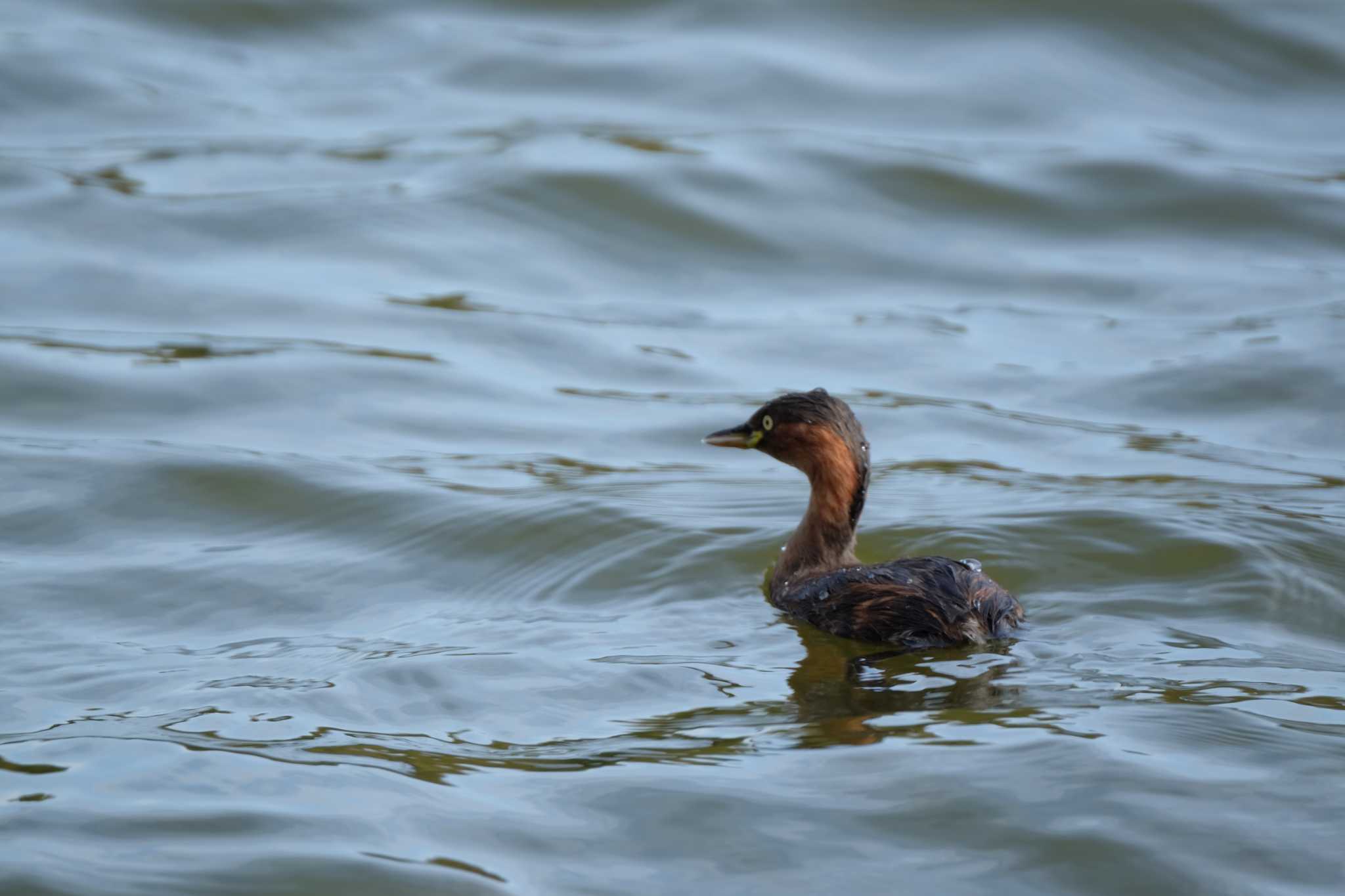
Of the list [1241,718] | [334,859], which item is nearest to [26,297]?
[334,859]

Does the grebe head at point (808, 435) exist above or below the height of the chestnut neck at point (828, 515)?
above

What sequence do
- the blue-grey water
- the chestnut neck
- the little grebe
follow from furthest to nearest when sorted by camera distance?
the chestnut neck, the little grebe, the blue-grey water

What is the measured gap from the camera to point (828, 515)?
703 cm

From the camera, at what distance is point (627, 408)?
373 inches

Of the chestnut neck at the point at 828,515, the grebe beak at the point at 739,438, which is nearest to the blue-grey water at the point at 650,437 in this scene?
the chestnut neck at the point at 828,515

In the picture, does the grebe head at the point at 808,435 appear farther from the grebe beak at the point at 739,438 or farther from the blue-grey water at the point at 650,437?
the blue-grey water at the point at 650,437

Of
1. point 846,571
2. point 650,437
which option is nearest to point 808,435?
point 846,571

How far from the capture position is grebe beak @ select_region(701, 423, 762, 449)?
7238 millimetres

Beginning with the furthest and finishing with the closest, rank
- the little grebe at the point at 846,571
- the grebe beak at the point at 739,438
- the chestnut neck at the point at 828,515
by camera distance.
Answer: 1. the grebe beak at the point at 739,438
2. the chestnut neck at the point at 828,515
3. the little grebe at the point at 846,571

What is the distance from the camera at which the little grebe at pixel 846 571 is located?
613 centimetres

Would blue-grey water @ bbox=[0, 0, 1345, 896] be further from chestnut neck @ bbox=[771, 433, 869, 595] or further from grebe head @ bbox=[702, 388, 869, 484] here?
grebe head @ bbox=[702, 388, 869, 484]

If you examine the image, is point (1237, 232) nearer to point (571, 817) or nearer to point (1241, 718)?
point (1241, 718)

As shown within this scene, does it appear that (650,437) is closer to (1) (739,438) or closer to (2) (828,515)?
(1) (739,438)

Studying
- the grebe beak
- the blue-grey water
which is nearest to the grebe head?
the grebe beak
